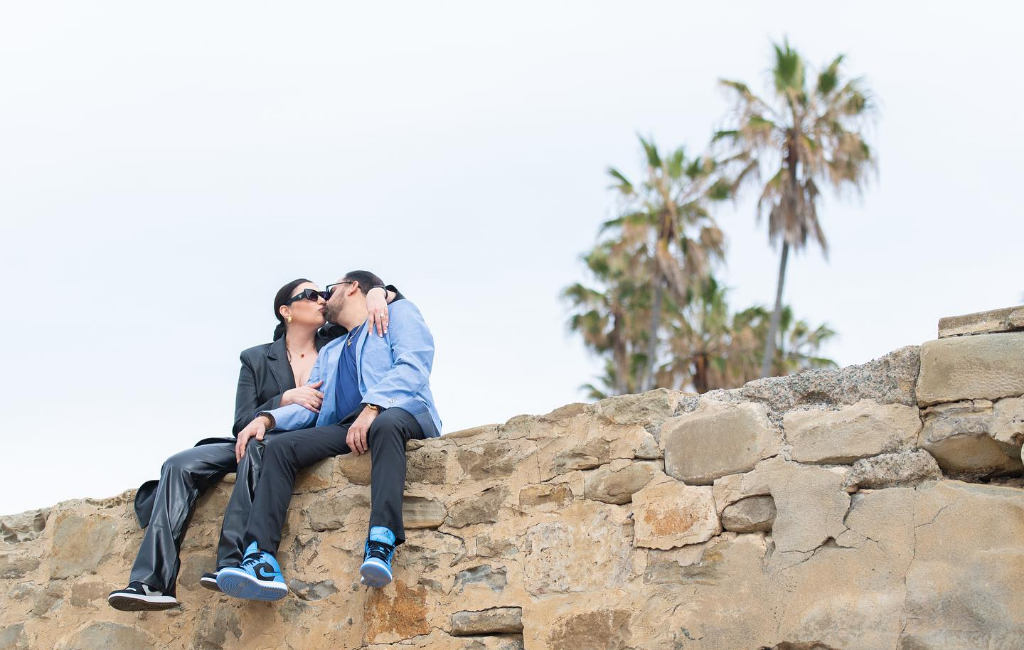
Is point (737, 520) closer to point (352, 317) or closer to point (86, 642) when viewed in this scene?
point (352, 317)

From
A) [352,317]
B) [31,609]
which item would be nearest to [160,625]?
[31,609]

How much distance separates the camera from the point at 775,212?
680 inches

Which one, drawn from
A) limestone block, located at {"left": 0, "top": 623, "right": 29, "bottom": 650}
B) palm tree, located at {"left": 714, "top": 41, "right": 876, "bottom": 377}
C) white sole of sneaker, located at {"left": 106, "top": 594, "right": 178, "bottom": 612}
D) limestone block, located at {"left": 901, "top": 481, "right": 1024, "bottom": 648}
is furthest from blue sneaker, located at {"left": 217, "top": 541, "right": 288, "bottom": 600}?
palm tree, located at {"left": 714, "top": 41, "right": 876, "bottom": 377}

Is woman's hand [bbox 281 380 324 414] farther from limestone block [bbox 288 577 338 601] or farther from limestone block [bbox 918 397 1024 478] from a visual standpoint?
limestone block [bbox 918 397 1024 478]

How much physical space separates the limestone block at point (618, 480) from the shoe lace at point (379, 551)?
26.0 inches

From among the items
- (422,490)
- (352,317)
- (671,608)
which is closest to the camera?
(671,608)

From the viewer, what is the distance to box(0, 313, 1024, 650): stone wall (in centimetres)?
276

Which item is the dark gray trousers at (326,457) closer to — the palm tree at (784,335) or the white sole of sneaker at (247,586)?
the white sole of sneaker at (247,586)

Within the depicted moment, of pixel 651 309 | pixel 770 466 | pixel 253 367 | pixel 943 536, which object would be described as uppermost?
pixel 651 309

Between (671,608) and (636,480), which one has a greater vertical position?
(636,480)

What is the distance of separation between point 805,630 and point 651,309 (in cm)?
1721

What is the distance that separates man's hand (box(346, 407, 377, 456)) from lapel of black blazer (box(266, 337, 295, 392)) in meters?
0.63

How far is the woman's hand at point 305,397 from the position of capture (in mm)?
4109

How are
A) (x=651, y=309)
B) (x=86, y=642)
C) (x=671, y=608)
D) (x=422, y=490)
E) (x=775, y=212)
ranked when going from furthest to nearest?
(x=651, y=309), (x=775, y=212), (x=86, y=642), (x=422, y=490), (x=671, y=608)
